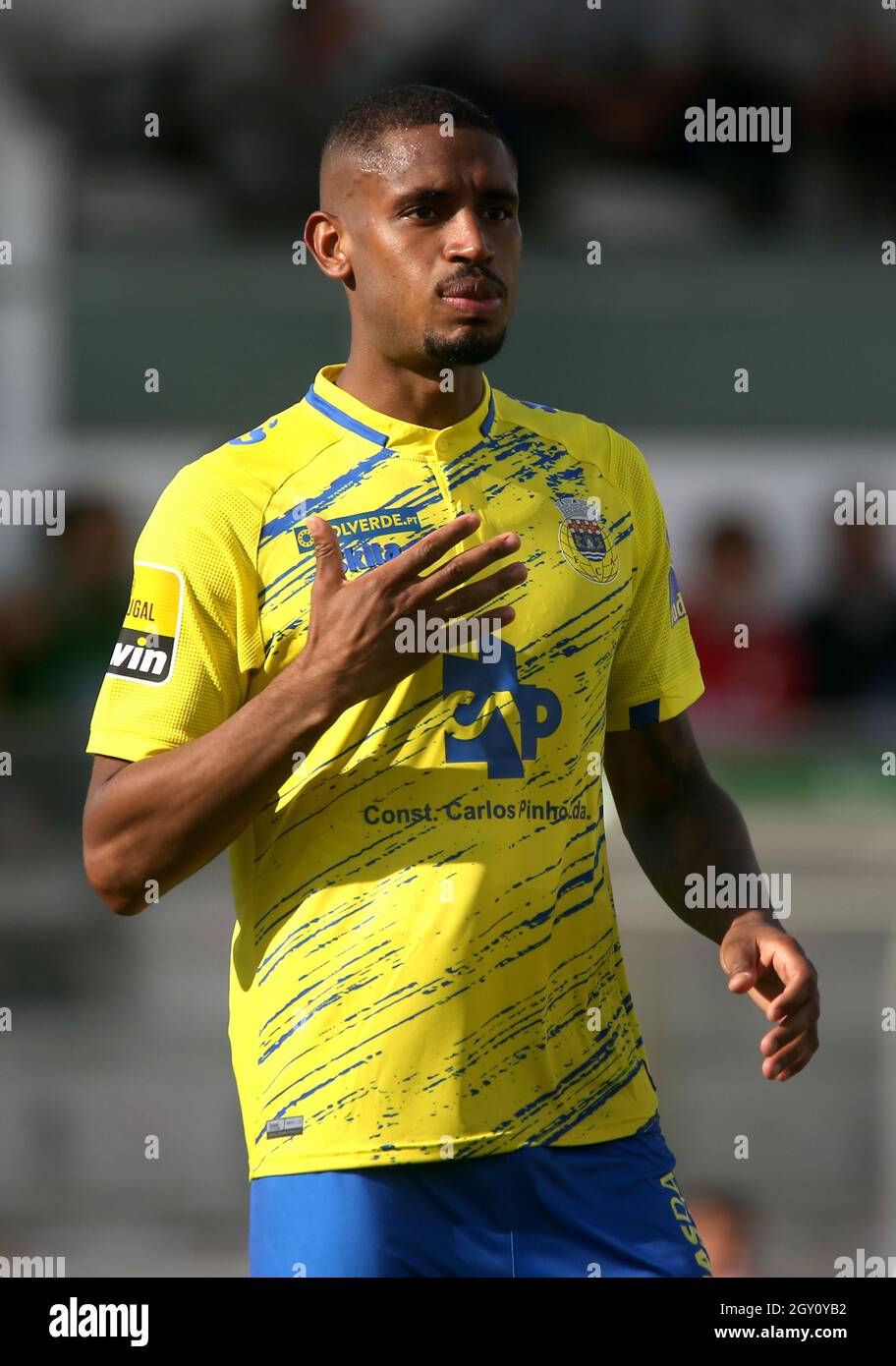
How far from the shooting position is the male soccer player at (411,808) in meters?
2.65

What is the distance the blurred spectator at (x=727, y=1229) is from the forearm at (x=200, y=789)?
2985 mm

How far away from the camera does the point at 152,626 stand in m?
2.73

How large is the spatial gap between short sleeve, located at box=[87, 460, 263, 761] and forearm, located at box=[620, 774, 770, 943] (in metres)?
0.76

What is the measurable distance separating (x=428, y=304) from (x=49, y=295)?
6.72m

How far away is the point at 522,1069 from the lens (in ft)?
9.00

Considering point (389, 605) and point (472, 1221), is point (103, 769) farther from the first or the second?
point (472, 1221)

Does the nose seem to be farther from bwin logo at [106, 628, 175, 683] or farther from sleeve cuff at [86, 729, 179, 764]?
sleeve cuff at [86, 729, 179, 764]

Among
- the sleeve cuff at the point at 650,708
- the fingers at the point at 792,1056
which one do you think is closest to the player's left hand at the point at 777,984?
the fingers at the point at 792,1056

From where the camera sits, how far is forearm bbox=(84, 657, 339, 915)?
2.57 metres

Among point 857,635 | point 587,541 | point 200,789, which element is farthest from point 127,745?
point 857,635

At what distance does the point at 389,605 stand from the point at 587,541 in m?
0.50

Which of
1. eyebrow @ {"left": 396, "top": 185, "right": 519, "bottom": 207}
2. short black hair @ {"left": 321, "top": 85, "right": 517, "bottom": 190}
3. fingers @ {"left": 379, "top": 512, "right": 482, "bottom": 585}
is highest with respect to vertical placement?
short black hair @ {"left": 321, "top": 85, "right": 517, "bottom": 190}

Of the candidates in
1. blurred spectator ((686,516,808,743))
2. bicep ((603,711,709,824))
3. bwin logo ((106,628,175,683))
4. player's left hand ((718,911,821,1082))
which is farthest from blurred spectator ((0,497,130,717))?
player's left hand ((718,911,821,1082))

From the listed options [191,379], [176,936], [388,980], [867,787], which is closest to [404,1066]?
[388,980]
